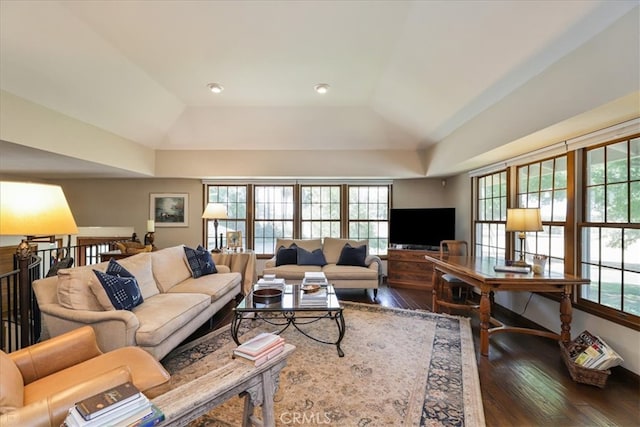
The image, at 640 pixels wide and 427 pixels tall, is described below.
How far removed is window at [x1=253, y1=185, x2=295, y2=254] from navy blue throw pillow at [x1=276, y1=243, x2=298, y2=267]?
1.17 meters

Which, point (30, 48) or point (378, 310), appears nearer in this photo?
point (30, 48)

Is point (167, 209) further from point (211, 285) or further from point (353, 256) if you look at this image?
point (353, 256)

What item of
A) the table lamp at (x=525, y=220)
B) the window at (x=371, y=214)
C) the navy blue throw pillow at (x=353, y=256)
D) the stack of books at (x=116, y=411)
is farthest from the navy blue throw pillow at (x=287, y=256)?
the stack of books at (x=116, y=411)

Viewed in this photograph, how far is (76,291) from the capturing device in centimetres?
236

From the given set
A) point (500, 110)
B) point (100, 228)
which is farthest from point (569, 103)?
point (100, 228)

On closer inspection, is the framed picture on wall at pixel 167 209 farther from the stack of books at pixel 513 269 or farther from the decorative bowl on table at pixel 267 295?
the stack of books at pixel 513 269

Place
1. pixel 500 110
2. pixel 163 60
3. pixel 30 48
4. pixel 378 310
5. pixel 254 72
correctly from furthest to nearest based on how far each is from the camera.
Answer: pixel 378 310 → pixel 254 72 → pixel 163 60 → pixel 500 110 → pixel 30 48

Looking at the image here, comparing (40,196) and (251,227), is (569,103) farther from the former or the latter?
(251,227)

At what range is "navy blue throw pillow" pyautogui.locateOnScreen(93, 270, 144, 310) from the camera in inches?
96.3

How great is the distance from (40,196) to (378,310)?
362 cm

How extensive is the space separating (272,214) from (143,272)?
331cm

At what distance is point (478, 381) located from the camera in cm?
234

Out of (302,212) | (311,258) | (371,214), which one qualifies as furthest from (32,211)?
(371,214)

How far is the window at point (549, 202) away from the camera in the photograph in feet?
10.7
